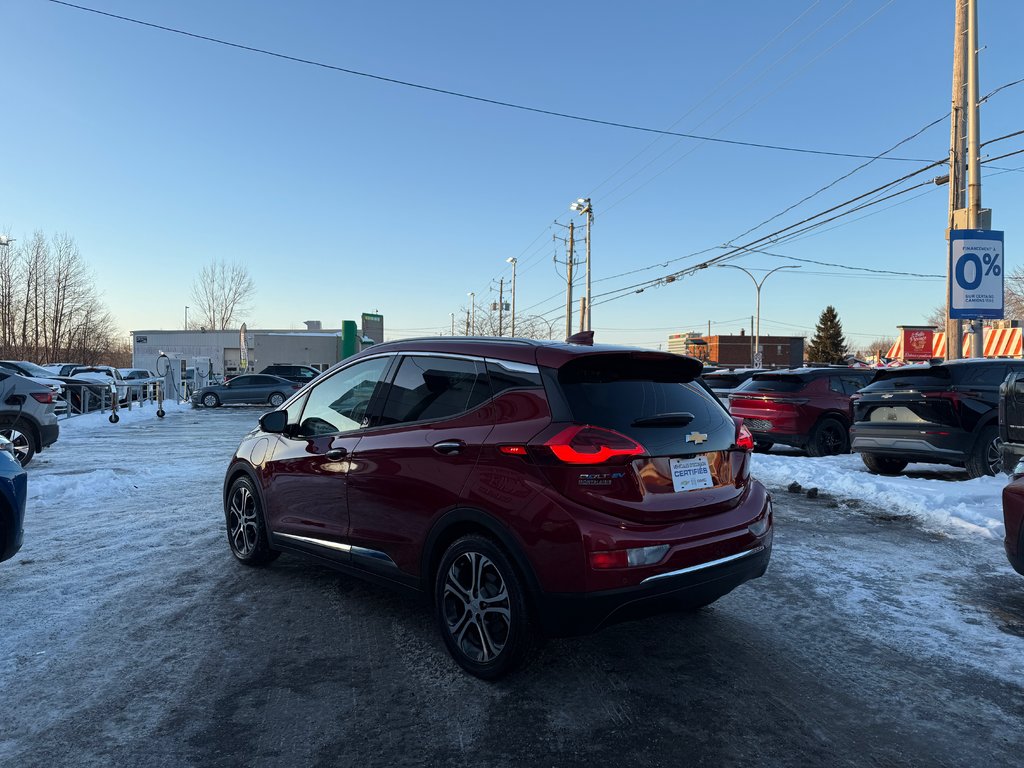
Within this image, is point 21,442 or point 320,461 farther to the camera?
point 21,442

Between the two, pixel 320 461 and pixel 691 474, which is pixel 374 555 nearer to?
pixel 320 461

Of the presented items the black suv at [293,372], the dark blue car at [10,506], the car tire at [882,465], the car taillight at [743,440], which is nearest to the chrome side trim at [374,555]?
the car taillight at [743,440]

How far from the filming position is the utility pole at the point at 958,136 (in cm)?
1378

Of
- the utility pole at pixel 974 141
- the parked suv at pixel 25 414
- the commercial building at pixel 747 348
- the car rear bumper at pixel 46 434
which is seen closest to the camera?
the parked suv at pixel 25 414

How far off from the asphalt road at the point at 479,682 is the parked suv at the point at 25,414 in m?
6.44

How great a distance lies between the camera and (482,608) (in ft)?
11.1

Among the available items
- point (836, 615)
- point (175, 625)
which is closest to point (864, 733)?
point (836, 615)

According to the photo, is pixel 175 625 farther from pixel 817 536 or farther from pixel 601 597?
pixel 817 536

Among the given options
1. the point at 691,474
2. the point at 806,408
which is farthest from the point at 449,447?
the point at 806,408

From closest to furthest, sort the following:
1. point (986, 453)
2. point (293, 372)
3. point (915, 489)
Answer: point (915, 489)
point (986, 453)
point (293, 372)

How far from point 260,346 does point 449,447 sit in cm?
5669

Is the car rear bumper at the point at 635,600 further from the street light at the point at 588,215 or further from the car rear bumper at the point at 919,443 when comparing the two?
the street light at the point at 588,215

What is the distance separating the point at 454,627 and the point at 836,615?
2473 mm

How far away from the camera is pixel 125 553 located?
18.7 ft
